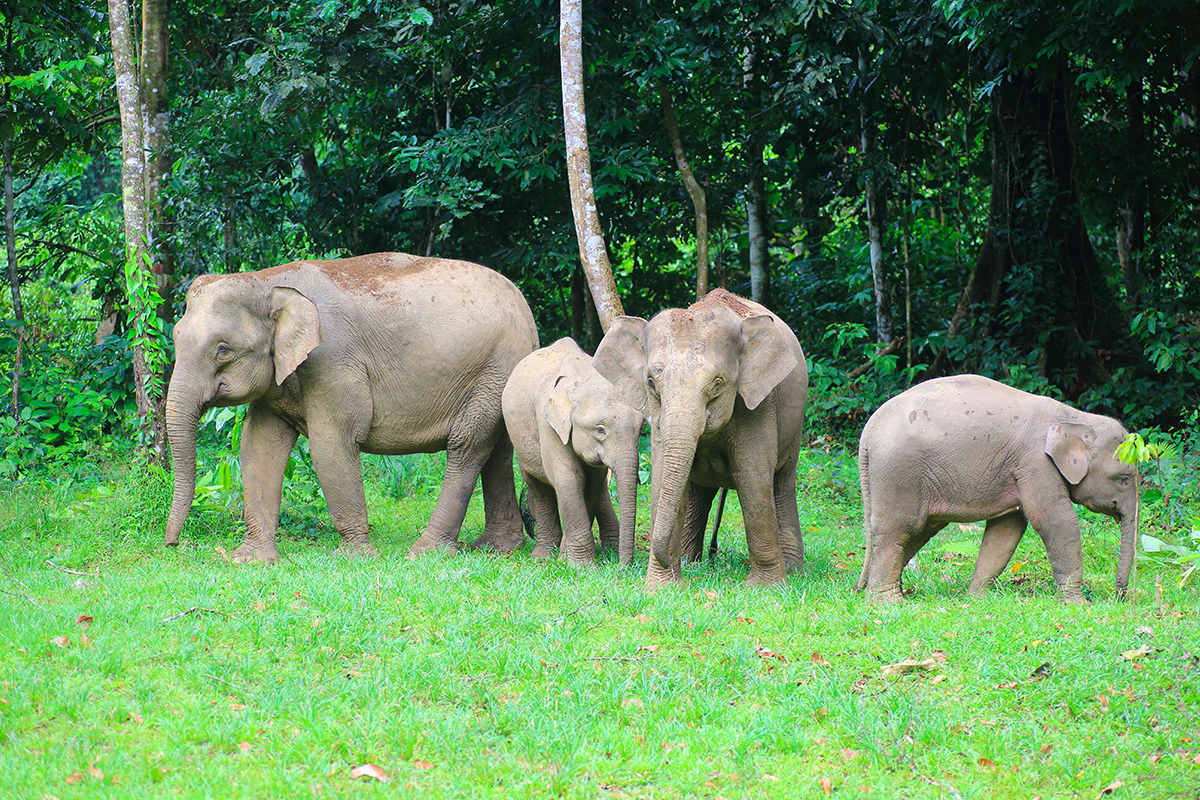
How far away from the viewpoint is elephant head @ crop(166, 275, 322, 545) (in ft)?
24.3

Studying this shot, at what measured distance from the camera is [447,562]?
7.57 metres

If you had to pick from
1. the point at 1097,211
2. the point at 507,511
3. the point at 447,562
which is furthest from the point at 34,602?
the point at 1097,211

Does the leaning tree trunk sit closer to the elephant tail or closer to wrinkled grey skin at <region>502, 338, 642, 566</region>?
the elephant tail

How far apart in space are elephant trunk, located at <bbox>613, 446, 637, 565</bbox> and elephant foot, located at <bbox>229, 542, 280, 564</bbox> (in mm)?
2565

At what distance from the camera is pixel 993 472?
6.58 metres

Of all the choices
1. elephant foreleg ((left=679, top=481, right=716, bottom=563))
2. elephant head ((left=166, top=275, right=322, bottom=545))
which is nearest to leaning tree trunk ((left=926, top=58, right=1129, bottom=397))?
elephant foreleg ((left=679, top=481, right=716, bottom=563))

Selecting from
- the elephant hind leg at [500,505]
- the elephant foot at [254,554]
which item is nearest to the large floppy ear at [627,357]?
the elephant hind leg at [500,505]

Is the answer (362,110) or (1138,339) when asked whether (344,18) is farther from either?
(1138,339)

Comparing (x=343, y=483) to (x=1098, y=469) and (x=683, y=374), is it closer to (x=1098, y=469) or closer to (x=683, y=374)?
(x=683, y=374)

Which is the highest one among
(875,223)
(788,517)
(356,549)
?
(875,223)

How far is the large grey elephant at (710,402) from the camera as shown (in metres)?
6.32

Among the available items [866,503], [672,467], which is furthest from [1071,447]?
[672,467]

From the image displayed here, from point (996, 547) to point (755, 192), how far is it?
9.07 m

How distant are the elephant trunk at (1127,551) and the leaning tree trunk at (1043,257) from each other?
277 inches
